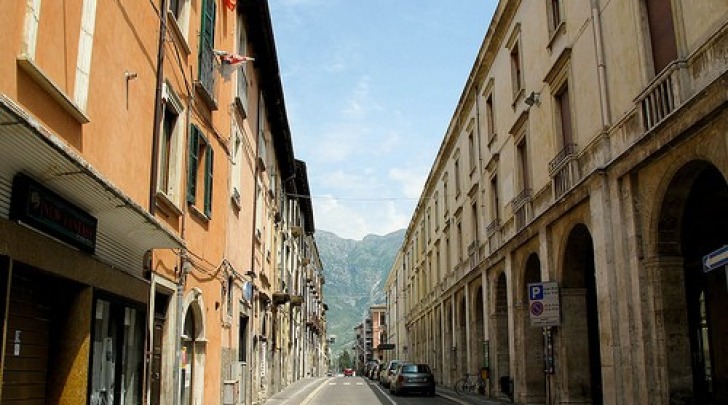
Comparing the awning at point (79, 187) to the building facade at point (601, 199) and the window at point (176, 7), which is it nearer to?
the window at point (176, 7)

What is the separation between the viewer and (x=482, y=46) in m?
26.8

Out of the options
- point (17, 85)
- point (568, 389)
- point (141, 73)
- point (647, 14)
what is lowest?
point (568, 389)

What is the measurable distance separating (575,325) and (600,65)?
6.96 metres

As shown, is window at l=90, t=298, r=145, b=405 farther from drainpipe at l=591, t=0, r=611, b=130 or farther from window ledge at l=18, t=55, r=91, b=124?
drainpipe at l=591, t=0, r=611, b=130

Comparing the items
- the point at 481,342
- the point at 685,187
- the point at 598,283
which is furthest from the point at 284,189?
the point at 685,187

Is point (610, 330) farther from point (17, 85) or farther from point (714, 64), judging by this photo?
point (17, 85)

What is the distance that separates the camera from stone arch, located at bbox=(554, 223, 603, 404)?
17547mm

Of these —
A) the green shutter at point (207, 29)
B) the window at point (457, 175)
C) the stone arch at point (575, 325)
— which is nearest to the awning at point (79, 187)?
the green shutter at point (207, 29)

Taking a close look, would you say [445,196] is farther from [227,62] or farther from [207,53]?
[207,53]

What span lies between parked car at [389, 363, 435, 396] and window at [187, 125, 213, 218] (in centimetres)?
1737

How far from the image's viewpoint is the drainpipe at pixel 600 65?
14.6m

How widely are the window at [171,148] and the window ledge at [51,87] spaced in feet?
A: 12.6

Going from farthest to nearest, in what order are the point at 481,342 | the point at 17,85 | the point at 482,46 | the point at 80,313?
the point at 481,342, the point at 482,46, the point at 80,313, the point at 17,85

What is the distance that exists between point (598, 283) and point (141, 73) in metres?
10.4
